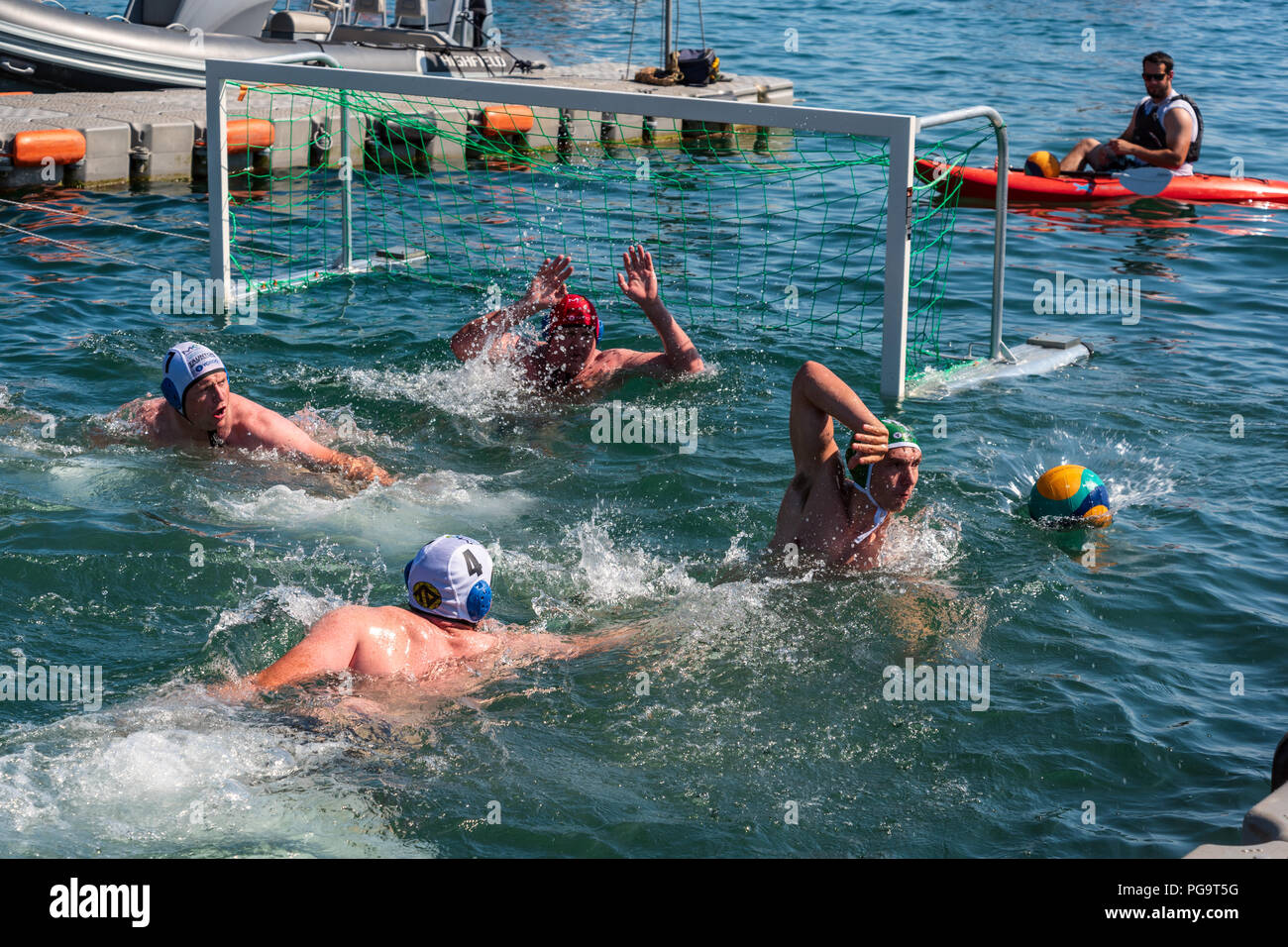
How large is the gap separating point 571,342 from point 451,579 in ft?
12.7

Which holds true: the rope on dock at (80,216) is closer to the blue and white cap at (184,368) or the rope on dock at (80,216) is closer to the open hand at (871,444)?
the blue and white cap at (184,368)

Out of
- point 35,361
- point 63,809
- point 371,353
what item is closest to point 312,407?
point 371,353

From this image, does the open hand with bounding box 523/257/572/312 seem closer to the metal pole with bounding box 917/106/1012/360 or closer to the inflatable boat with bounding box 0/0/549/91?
the metal pole with bounding box 917/106/1012/360

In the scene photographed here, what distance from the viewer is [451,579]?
527cm

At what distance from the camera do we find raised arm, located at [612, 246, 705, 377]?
27.7ft

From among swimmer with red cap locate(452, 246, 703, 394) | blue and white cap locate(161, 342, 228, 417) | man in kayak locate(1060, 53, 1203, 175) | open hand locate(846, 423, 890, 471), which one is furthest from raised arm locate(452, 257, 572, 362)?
man in kayak locate(1060, 53, 1203, 175)

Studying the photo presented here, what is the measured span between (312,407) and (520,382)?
1446mm

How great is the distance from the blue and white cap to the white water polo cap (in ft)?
8.86

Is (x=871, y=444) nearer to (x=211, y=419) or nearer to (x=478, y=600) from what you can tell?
(x=478, y=600)

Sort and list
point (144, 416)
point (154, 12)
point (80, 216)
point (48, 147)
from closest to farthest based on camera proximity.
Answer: point (144, 416) → point (80, 216) → point (48, 147) → point (154, 12)

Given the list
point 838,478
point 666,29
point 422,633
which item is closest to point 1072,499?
point 838,478

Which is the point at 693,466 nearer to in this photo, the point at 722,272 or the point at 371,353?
the point at 371,353

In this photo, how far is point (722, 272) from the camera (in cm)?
1272

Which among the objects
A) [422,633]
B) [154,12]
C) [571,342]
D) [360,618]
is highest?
[154,12]
